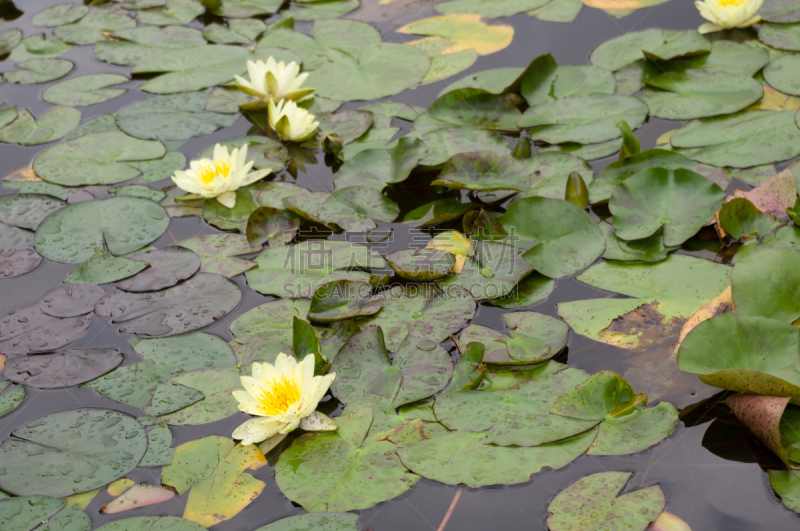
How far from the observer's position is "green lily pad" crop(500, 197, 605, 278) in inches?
86.4

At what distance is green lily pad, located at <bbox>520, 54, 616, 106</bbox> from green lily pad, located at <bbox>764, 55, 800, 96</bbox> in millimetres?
737

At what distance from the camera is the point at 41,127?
3.21 metres

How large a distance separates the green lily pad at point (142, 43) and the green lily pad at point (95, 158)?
85 cm

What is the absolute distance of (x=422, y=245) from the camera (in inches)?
93.7

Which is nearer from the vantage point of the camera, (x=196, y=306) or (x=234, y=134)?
(x=196, y=306)

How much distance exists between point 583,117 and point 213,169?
1728 millimetres

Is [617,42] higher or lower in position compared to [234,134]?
higher

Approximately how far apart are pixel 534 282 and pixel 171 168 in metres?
1.80

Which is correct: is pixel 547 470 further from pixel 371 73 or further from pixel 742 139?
pixel 371 73

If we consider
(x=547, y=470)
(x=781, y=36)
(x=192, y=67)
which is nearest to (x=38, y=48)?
(x=192, y=67)

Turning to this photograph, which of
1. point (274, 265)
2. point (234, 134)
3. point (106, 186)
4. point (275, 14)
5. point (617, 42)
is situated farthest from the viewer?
point (275, 14)

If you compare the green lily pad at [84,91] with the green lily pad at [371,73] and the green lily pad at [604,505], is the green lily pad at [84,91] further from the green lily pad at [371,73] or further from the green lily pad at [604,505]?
the green lily pad at [604,505]

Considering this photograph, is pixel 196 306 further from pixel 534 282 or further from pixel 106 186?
pixel 534 282

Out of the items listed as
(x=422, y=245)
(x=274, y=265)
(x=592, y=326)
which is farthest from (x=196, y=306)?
(x=592, y=326)
